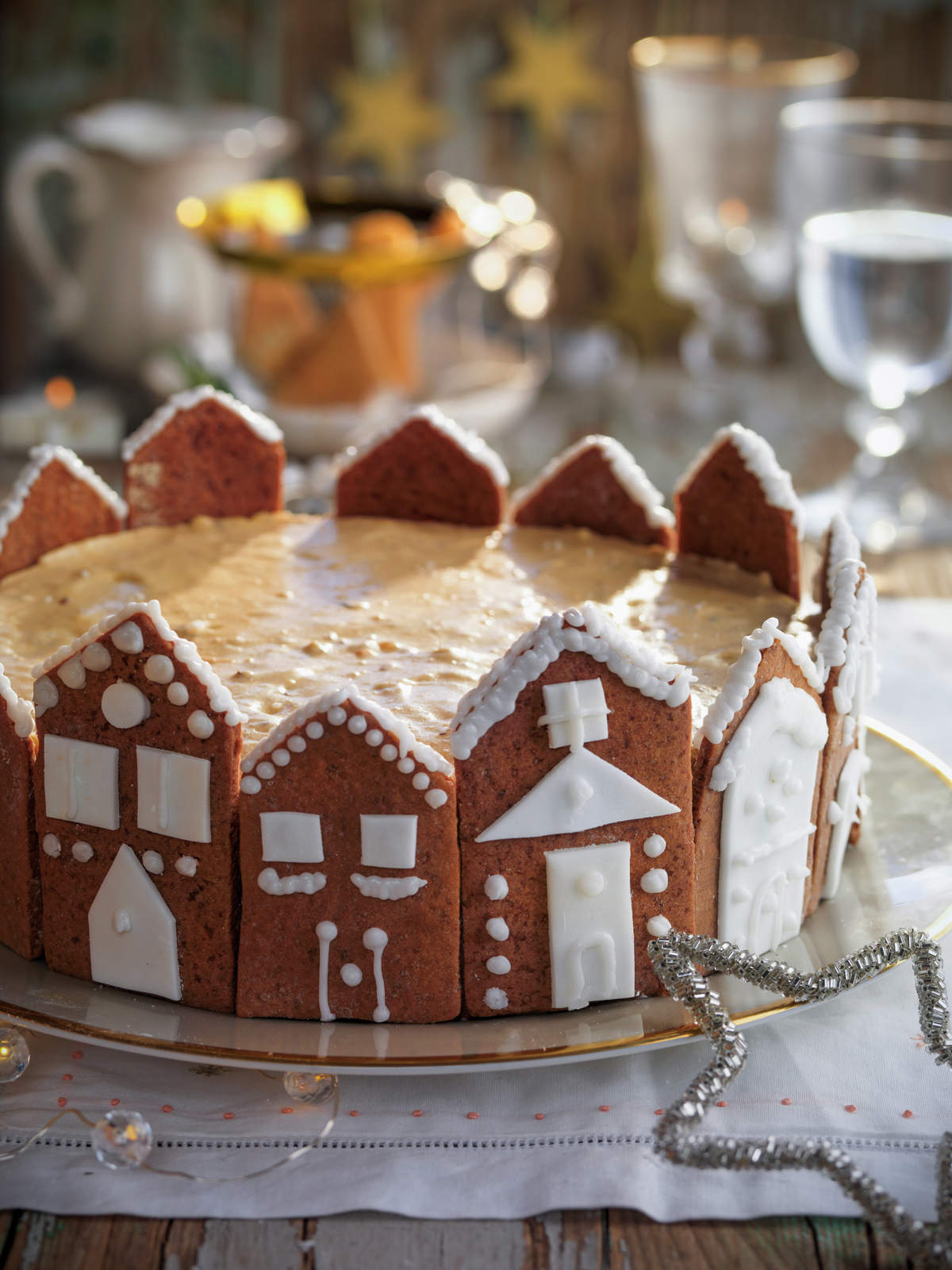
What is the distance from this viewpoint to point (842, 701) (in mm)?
1014

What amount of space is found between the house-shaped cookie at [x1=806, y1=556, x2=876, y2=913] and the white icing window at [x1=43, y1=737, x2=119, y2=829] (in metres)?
0.44

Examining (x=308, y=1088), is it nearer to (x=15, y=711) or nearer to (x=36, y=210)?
(x=15, y=711)

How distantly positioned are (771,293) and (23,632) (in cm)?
146

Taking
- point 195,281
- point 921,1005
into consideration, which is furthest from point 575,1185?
point 195,281

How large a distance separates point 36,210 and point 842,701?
5.53 ft

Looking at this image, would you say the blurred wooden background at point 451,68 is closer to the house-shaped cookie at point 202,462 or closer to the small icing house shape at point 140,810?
the house-shaped cookie at point 202,462

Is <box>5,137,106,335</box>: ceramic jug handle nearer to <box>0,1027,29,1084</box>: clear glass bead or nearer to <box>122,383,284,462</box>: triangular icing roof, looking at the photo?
<box>122,383,284,462</box>: triangular icing roof

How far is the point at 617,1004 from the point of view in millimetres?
955

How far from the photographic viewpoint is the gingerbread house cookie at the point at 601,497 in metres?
1.31

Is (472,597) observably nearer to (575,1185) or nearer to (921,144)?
(575,1185)

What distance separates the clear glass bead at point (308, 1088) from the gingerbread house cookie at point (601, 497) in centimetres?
56

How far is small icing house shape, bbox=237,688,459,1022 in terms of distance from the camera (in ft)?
2.89

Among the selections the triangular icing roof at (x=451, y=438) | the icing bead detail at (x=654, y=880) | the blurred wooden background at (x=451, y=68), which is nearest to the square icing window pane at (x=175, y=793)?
the icing bead detail at (x=654, y=880)

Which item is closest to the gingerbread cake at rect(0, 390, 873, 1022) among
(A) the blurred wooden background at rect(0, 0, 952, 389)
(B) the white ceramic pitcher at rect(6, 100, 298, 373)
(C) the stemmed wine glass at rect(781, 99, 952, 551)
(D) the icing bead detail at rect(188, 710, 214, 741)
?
(D) the icing bead detail at rect(188, 710, 214, 741)
